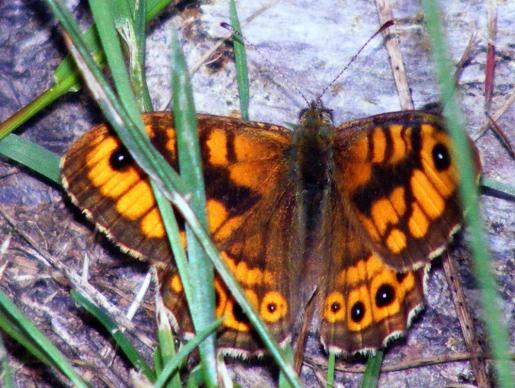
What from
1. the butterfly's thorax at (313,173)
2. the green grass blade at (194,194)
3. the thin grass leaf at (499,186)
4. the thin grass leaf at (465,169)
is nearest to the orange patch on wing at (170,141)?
the green grass blade at (194,194)

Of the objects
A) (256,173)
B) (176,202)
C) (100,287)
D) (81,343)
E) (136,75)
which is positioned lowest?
(81,343)

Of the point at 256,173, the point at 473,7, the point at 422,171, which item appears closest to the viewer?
the point at 422,171

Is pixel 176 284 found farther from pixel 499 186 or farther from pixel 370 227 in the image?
pixel 499 186

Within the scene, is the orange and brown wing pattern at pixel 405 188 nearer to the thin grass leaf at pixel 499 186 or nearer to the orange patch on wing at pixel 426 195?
the orange patch on wing at pixel 426 195

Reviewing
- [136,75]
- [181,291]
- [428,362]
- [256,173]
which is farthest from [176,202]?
[428,362]

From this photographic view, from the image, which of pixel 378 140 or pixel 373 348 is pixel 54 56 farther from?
pixel 373 348

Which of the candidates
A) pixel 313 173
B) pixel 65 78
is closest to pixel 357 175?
pixel 313 173
